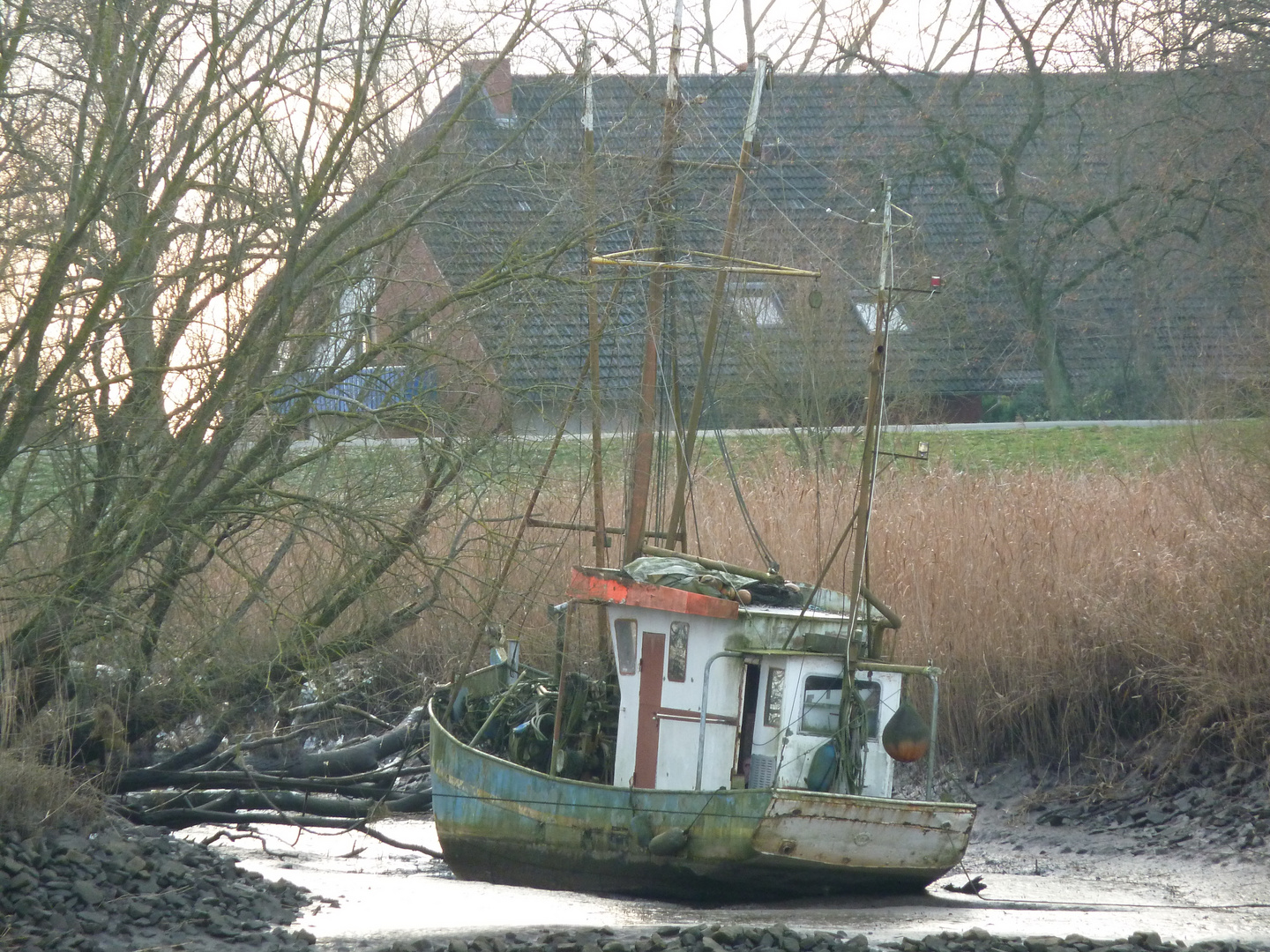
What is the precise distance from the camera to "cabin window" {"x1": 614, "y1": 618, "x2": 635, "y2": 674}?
12.1m

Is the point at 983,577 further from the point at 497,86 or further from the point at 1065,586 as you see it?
the point at 497,86

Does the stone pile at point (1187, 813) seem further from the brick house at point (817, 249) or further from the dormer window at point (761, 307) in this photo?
the dormer window at point (761, 307)

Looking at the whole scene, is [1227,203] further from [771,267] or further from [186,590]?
[186,590]

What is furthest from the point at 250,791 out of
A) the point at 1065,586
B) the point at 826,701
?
the point at 1065,586

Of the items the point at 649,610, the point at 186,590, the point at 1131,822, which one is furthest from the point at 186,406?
the point at 1131,822

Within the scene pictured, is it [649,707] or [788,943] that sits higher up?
[649,707]

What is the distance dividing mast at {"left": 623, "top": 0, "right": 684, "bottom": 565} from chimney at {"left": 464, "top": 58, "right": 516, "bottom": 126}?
125 centimetres

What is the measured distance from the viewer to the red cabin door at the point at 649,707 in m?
11.9

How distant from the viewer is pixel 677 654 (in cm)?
1188

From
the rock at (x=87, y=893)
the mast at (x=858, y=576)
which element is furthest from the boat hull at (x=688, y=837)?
the rock at (x=87, y=893)

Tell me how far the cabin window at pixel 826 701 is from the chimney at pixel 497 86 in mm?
4725

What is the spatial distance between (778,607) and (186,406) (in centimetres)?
492

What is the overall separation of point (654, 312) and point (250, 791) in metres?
5.42

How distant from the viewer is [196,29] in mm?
9727
